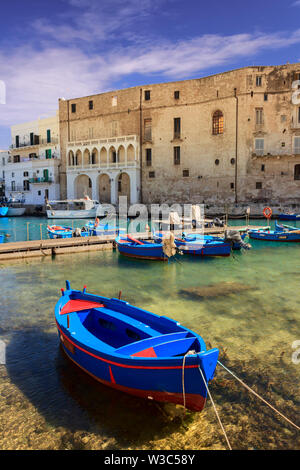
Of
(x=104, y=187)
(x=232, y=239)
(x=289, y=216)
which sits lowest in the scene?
(x=232, y=239)

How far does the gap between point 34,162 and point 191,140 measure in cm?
2345

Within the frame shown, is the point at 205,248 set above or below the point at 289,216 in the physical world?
below

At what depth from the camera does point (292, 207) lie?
36.5 metres

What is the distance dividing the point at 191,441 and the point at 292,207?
35.9 m

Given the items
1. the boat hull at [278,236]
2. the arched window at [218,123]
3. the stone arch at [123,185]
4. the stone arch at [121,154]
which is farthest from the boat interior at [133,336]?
the stone arch at [121,154]

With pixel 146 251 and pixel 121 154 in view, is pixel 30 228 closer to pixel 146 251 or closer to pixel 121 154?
pixel 121 154

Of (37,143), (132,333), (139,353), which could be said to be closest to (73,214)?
(37,143)

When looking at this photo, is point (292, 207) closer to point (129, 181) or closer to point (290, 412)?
point (129, 181)

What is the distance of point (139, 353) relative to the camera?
207 inches

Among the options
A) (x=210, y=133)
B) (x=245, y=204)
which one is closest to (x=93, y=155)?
(x=210, y=133)

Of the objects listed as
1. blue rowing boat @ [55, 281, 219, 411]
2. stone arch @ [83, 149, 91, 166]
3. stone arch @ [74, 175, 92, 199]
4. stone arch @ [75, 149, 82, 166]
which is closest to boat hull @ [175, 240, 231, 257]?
blue rowing boat @ [55, 281, 219, 411]

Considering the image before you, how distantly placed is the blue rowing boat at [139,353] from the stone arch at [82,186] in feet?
129

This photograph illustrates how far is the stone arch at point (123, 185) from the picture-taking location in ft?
142
